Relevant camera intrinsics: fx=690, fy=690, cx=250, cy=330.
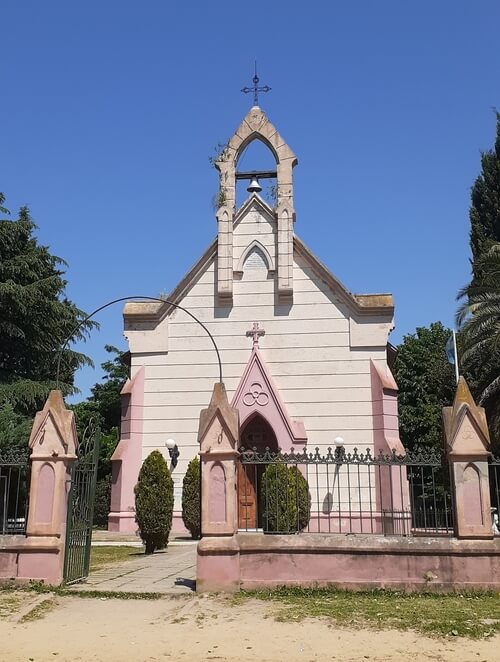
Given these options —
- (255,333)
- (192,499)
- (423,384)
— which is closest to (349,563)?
(192,499)

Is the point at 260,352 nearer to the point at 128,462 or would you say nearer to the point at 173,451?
the point at 173,451

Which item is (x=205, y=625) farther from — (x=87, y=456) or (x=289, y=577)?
(x=87, y=456)

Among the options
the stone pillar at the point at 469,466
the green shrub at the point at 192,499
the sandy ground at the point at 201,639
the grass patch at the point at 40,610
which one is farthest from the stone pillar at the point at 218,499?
the green shrub at the point at 192,499

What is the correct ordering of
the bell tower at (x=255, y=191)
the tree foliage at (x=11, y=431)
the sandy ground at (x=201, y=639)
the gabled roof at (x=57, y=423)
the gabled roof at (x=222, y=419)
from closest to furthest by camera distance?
the sandy ground at (x=201, y=639) → the gabled roof at (x=222, y=419) → the gabled roof at (x=57, y=423) → the tree foliage at (x=11, y=431) → the bell tower at (x=255, y=191)

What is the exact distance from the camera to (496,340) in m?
23.2

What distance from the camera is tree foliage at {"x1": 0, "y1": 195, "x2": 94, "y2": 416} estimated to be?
29.8 meters

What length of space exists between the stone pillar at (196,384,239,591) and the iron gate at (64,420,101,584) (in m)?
2.41

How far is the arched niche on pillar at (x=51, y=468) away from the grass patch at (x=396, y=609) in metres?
3.44

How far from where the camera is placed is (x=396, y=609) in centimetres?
962

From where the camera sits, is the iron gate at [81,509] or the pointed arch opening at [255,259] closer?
the iron gate at [81,509]

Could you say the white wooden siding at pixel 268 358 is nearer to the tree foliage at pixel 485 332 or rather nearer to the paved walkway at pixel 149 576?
the tree foliage at pixel 485 332

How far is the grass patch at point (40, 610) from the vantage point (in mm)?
9624

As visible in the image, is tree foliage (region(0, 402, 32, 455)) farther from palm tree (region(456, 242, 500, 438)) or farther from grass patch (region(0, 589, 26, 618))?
palm tree (region(456, 242, 500, 438))

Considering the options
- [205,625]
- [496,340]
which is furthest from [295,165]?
[205,625]
